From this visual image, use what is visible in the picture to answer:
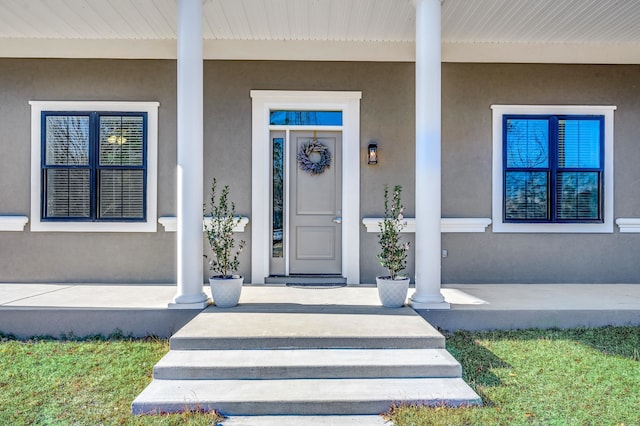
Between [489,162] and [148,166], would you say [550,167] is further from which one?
[148,166]

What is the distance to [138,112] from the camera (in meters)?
5.93

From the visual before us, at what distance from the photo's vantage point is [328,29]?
557cm

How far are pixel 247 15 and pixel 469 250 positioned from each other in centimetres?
422

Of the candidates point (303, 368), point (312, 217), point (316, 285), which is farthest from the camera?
point (312, 217)

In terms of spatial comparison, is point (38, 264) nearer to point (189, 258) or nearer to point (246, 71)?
point (189, 258)

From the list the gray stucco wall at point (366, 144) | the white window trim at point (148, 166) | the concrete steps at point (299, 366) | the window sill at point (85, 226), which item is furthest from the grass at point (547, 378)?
the window sill at point (85, 226)

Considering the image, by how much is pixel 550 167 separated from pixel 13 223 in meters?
7.41

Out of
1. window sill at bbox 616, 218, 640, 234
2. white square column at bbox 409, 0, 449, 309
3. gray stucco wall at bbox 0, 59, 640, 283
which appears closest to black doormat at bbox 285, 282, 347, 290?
gray stucco wall at bbox 0, 59, 640, 283

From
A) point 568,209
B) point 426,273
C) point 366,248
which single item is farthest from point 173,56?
point 568,209

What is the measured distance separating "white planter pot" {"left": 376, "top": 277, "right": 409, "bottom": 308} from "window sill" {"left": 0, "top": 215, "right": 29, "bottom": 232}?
4.87 m

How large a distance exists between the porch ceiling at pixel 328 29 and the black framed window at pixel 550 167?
2.99ft

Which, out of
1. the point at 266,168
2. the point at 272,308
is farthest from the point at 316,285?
the point at 266,168

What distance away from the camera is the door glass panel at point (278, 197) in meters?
6.08

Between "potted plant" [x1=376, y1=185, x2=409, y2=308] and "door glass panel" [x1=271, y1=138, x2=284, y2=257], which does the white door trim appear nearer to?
"door glass panel" [x1=271, y1=138, x2=284, y2=257]
